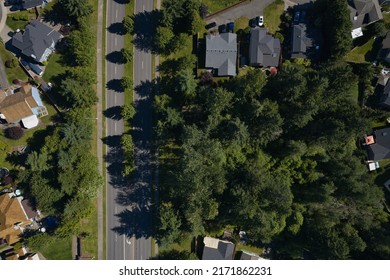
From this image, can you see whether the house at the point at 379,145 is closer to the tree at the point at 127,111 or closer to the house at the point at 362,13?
the house at the point at 362,13

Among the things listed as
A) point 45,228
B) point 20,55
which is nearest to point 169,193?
point 45,228

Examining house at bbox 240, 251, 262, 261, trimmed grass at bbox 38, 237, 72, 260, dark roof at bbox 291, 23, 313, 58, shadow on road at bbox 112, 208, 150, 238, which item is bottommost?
house at bbox 240, 251, 262, 261

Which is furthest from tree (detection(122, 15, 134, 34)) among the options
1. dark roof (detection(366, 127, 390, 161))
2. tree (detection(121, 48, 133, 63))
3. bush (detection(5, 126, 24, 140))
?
dark roof (detection(366, 127, 390, 161))

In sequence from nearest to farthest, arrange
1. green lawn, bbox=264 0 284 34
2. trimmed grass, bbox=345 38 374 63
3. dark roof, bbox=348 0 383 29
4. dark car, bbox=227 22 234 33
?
dark roof, bbox=348 0 383 29, dark car, bbox=227 22 234 33, green lawn, bbox=264 0 284 34, trimmed grass, bbox=345 38 374 63

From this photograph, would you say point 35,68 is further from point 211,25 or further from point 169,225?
point 169,225

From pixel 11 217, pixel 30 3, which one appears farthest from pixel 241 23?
pixel 11 217

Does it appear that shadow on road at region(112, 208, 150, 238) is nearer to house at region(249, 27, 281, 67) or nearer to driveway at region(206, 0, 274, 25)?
house at region(249, 27, 281, 67)

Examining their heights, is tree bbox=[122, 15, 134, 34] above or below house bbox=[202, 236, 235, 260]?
above
